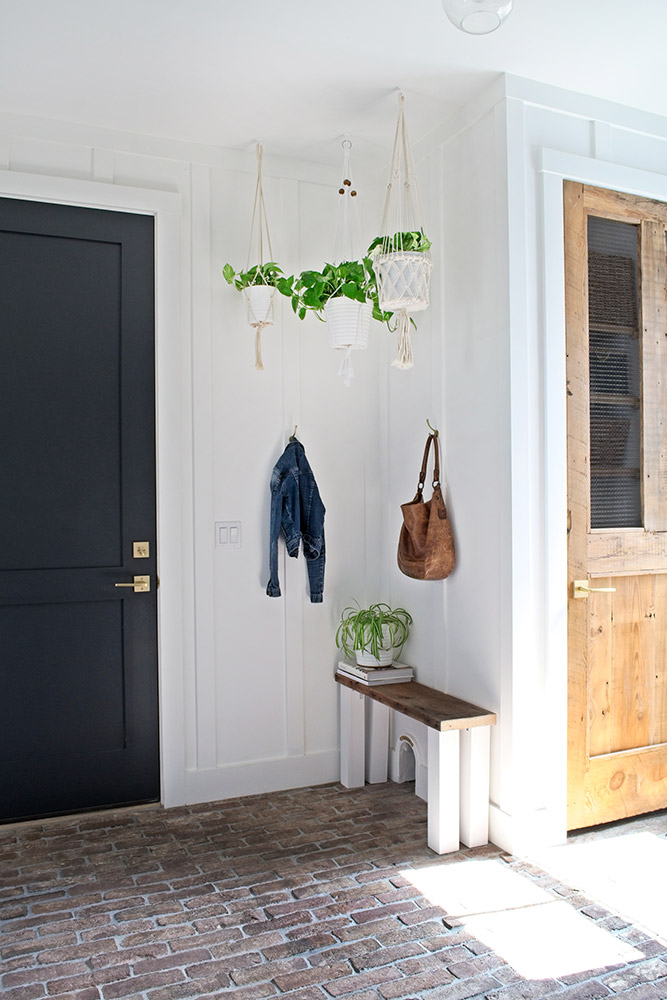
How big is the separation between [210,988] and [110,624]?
1465 millimetres

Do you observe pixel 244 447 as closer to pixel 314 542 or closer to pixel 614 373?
pixel 314 542

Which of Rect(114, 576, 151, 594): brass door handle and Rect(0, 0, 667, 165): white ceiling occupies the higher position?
Rect(0, 0, 667, 165): white ceiling

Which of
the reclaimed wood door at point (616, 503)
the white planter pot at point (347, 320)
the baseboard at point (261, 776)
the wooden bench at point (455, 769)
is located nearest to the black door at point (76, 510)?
the baseboard at point (261, 776)

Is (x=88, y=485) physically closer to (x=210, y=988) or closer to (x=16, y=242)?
(x=16, y=242)

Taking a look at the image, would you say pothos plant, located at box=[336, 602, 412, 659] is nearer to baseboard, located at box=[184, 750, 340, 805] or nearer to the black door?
baseboard, located at box=[184, 750, 340, 805]

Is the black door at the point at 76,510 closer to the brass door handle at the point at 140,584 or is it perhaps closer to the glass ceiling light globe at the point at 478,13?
the brass door handle at the point at 140,584

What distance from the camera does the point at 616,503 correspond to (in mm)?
2945

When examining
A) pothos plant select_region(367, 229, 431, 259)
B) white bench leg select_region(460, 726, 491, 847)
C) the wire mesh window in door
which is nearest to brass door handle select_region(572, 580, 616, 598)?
the wire mesh window in door

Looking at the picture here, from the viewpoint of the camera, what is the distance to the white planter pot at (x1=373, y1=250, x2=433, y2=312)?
2.72 metres

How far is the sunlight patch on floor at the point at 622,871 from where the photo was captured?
90.7 inches

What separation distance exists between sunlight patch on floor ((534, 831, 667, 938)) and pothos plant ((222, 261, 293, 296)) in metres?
2.21

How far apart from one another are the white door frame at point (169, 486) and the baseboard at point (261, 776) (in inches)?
3.0

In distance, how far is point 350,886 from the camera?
2.47m

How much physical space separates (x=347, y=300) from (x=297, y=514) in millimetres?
868
